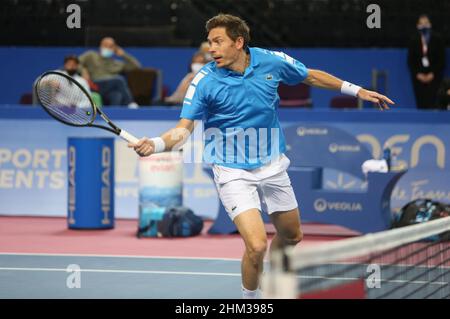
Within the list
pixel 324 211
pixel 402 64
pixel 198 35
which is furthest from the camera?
pixel 198 35

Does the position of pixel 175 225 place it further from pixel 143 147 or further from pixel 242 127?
pixel 143 147

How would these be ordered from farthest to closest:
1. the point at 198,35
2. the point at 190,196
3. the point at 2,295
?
the point at 198,35 → the point at 190,196 → the point at 2,295

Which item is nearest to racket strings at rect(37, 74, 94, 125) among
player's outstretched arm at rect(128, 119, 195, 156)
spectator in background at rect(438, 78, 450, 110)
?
player's outstretched arm at rect(128, 119, 195, 156)

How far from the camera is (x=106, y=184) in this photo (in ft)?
40.8

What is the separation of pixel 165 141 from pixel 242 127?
23.2 inches

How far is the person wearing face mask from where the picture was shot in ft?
50.5

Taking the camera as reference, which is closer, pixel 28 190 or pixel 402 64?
pixel 28 190

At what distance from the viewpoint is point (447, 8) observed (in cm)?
1692

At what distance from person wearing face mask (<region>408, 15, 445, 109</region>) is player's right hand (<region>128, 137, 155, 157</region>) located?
956 centimetres

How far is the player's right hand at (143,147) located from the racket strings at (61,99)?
3.28ft

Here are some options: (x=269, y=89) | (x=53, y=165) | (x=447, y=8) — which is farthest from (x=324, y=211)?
(x=447, y=8)

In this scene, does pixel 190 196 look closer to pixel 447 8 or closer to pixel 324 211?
pixel 324 211

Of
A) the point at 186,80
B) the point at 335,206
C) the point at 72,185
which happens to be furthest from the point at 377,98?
the point at 186,80

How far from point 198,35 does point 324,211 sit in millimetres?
7227
